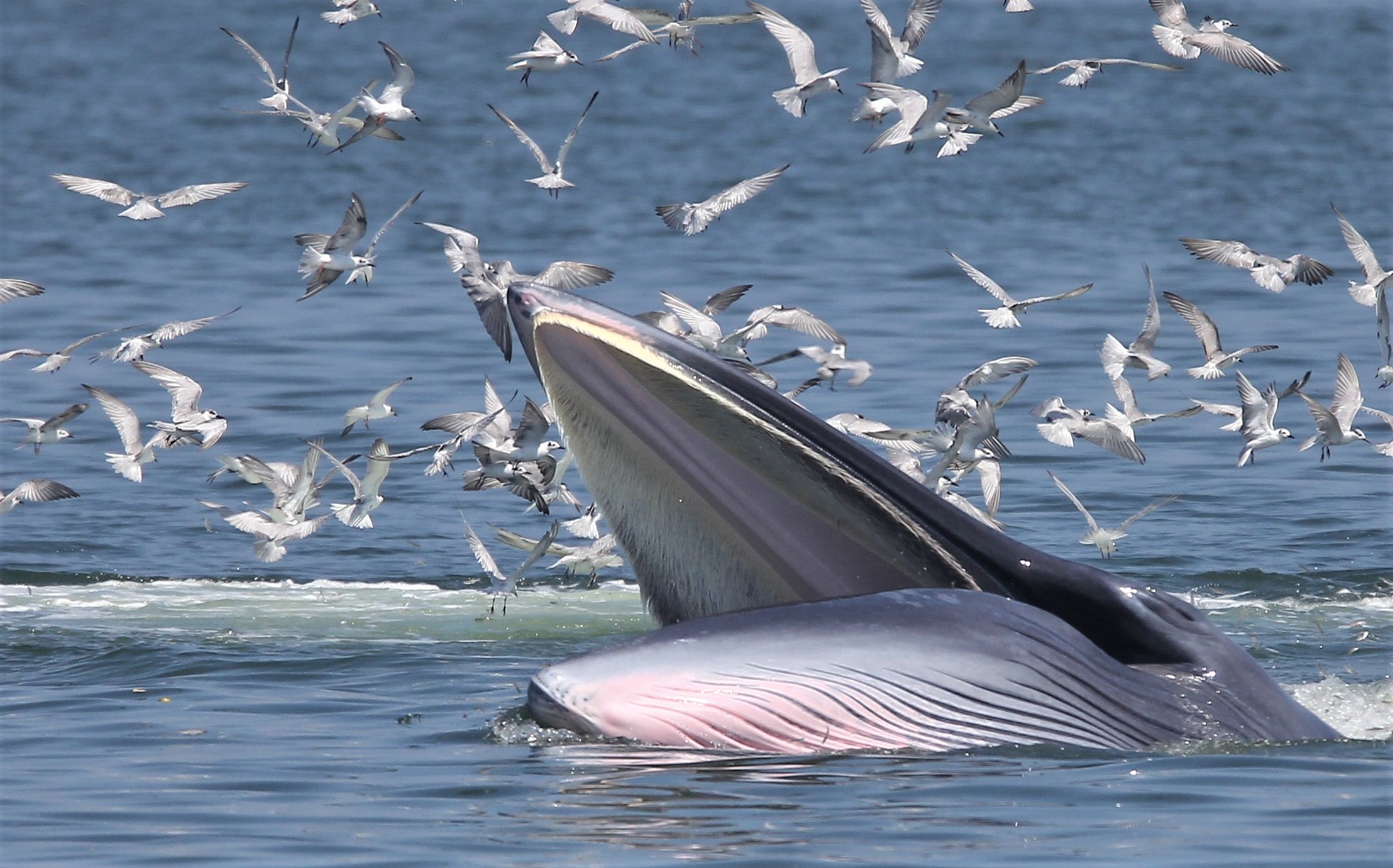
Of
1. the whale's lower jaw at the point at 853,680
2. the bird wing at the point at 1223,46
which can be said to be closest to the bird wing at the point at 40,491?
the bird wing at the point at 1223,46

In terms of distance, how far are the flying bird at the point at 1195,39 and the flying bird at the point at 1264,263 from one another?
1388mm

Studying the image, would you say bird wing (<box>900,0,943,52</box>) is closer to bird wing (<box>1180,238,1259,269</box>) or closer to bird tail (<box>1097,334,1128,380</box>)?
bird wing (<box>1180,238,1259,269</box>)

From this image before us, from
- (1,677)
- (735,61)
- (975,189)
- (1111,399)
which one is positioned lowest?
(735,61)

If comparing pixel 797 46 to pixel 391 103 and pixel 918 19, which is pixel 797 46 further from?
pixel 391 103

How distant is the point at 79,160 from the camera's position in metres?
44.2

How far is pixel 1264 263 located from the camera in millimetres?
18281

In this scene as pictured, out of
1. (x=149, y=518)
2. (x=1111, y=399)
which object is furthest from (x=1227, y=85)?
(x=149, y=518)

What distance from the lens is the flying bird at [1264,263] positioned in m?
17.9

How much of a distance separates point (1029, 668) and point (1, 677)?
6049mm

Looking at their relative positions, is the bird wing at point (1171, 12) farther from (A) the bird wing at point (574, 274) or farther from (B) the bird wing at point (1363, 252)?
(A) the bird wing at point (574, 274)

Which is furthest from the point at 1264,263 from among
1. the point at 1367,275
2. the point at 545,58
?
the point at 545,58

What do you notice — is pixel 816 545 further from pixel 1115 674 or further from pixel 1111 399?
pixel 1111 399

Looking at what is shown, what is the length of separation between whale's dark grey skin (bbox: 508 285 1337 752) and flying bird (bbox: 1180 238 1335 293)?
9676 mm

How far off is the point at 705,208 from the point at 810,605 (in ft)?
31.1
